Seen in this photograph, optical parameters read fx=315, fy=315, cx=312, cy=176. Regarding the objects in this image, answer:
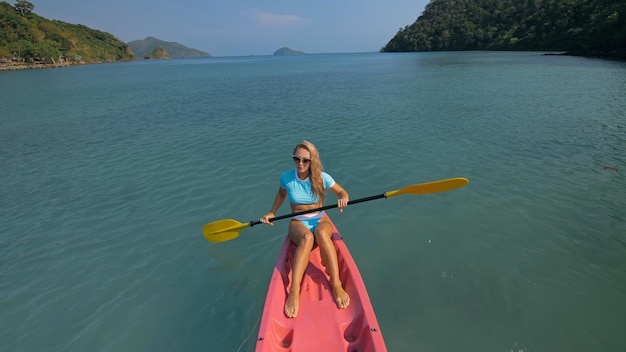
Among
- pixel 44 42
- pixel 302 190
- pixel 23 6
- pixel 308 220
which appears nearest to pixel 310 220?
pixel 308 220

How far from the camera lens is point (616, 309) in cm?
480

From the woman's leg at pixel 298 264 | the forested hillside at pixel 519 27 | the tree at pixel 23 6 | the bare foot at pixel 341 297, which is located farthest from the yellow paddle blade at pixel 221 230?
the tree at pixel 23 6

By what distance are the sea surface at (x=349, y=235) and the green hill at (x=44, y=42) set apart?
372 feet

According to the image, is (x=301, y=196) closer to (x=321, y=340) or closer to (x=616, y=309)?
(x=321, y=340)

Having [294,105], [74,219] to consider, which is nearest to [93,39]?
[294,105]

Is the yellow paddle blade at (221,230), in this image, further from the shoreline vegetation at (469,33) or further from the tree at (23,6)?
the tree at (23,6)

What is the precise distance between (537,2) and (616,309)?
5524 inches

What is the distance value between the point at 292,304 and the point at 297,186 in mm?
1736

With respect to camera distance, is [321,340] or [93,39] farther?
[93,39]

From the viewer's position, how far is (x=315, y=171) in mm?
4762

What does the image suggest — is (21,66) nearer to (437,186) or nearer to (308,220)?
(308,220)

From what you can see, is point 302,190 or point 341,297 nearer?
point 341,297

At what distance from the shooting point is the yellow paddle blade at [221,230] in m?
5.97

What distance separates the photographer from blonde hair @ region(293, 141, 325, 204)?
455 cm
